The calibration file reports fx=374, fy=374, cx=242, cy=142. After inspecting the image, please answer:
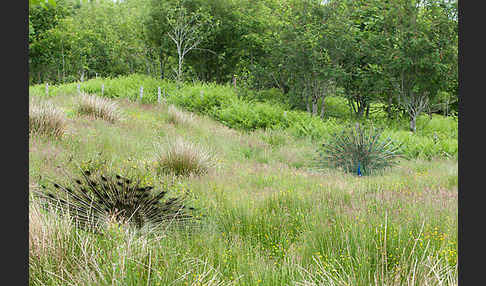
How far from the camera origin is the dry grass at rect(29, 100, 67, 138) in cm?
778

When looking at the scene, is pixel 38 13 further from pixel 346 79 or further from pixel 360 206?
pixel 360 206

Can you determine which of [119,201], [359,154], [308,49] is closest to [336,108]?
[308,49]

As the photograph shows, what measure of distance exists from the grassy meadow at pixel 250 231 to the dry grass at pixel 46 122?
0.14 metres

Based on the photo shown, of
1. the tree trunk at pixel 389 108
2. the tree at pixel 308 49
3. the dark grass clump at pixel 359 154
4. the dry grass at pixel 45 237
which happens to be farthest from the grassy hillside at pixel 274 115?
the dry grass at pixel 45 237

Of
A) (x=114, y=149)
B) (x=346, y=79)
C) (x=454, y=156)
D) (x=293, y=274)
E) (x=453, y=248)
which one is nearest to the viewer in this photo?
(x=293, y=274)

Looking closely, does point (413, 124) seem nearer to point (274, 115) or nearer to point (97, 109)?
point (274, 115)

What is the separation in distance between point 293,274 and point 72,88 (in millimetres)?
22211

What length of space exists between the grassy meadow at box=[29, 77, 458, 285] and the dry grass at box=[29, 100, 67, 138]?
136 millimetres

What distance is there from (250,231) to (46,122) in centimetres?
604

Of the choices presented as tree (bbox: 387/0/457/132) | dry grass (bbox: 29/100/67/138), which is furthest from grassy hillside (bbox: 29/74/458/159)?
dry grass (bbox: 29/100/67/138)

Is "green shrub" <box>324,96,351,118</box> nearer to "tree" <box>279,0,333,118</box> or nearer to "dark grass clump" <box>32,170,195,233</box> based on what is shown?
"tree" <box>279,0,333,118</box>

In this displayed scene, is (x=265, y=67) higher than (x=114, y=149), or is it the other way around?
(x=265, y=67)

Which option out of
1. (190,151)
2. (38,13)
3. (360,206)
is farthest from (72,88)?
(360,206)

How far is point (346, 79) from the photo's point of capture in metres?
18.2
